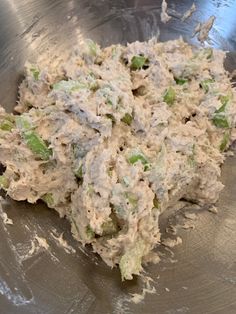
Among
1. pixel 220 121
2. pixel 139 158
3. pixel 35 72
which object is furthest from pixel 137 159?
pixel 35 72

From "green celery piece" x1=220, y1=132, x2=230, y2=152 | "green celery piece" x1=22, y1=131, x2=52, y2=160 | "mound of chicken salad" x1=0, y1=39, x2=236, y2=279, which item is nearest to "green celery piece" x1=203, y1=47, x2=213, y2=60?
"mound of chicken salad" x1=0, y1=39, x2=236, y2=279

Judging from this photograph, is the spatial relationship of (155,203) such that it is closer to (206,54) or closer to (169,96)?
(169,96)

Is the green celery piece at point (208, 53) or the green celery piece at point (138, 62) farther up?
the green celery piece at point (138, 62)

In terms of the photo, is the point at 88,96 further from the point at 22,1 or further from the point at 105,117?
the point at 22,1

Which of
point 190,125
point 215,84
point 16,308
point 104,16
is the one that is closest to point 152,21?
point 104,16

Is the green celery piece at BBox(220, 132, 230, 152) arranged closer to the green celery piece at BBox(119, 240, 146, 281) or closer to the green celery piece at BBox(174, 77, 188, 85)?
the green celery piece at BBox(174, 77, 188, 85)

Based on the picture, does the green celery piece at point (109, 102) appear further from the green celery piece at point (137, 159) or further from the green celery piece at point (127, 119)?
the green celery piece at point (137, 159)

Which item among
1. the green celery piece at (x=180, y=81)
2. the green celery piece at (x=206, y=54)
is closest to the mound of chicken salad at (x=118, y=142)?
the green celery piece at (x=180, y=81)
